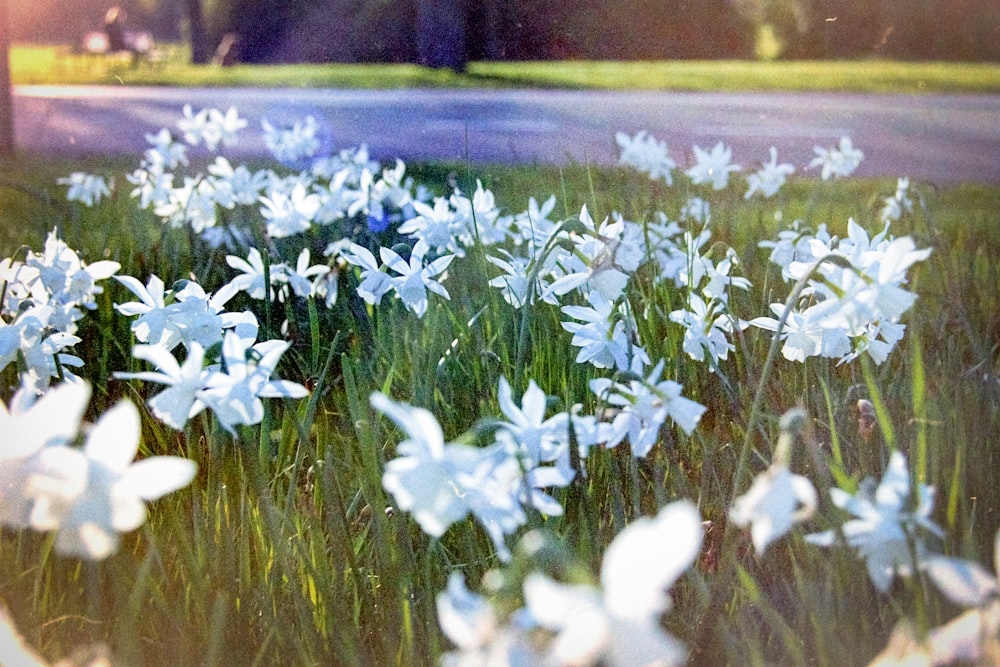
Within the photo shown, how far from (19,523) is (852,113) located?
308cm

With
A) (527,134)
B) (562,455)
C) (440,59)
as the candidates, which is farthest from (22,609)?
(527,134)

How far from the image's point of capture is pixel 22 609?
0.79m

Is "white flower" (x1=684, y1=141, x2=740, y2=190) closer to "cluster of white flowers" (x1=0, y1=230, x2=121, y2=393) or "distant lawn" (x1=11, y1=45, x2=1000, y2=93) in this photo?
"distant lawn" (x1=11, y1=45, x2=1000, y2=93)

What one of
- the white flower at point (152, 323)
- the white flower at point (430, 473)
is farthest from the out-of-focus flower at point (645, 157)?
the white flower at point (430, 473)

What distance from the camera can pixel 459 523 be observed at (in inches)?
35.6

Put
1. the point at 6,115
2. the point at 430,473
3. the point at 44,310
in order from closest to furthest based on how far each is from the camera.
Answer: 1. the point at 430,473
2. the point at 44,310
3. the point at 6,115

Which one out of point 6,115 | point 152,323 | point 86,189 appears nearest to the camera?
point 152,323

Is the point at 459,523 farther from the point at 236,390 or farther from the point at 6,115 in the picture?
the point at 6,115

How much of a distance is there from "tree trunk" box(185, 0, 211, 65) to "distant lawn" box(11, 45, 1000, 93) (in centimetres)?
4

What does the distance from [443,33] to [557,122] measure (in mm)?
567

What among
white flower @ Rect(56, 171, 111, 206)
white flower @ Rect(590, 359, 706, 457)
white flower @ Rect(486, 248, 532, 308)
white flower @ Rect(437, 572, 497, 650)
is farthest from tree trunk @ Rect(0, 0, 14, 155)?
white flower @ Rect(437, 572, 497, 650)

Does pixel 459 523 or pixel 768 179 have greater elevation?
pixel 768 179

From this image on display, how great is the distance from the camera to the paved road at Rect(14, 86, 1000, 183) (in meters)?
2.48

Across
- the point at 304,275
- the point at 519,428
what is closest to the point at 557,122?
the point at 304,275
